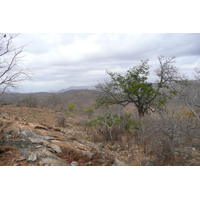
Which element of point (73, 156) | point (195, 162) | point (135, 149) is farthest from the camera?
point (135, 149)

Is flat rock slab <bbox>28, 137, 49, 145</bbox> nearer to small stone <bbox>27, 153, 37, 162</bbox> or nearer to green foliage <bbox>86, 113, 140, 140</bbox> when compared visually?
small stone <bbox>27, 153, 37, 162</bbox>

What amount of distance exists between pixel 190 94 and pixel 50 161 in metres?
5.73

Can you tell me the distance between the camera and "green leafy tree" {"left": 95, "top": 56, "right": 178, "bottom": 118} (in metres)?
9.45

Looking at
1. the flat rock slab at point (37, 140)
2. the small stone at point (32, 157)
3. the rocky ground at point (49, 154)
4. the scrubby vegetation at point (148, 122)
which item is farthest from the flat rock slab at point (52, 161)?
the scrubby vegetation at point (148, 122)

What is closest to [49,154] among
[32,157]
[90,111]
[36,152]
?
[36,152]

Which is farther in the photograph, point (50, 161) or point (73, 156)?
point (73, 156)

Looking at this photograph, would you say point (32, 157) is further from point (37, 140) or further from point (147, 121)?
point (147, 121)

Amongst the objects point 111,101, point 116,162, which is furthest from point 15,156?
point 111,101

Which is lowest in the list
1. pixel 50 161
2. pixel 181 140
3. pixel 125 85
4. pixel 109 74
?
pixel 181 140

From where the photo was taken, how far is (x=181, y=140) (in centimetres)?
620

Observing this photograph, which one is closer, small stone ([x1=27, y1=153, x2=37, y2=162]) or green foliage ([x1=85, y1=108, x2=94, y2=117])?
small stone ([x1=27, y1=153, x2=37, y2=162])

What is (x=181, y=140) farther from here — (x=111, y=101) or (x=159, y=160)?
(x=111, y=101)

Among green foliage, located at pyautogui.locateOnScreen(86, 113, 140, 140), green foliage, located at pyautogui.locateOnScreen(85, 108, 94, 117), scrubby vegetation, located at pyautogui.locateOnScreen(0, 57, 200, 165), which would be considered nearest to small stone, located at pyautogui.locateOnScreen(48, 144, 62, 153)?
scrubby vegetation, located at pyautogui.locateOnScreen(0, 57, 200, 165)

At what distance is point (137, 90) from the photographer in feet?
31.5
